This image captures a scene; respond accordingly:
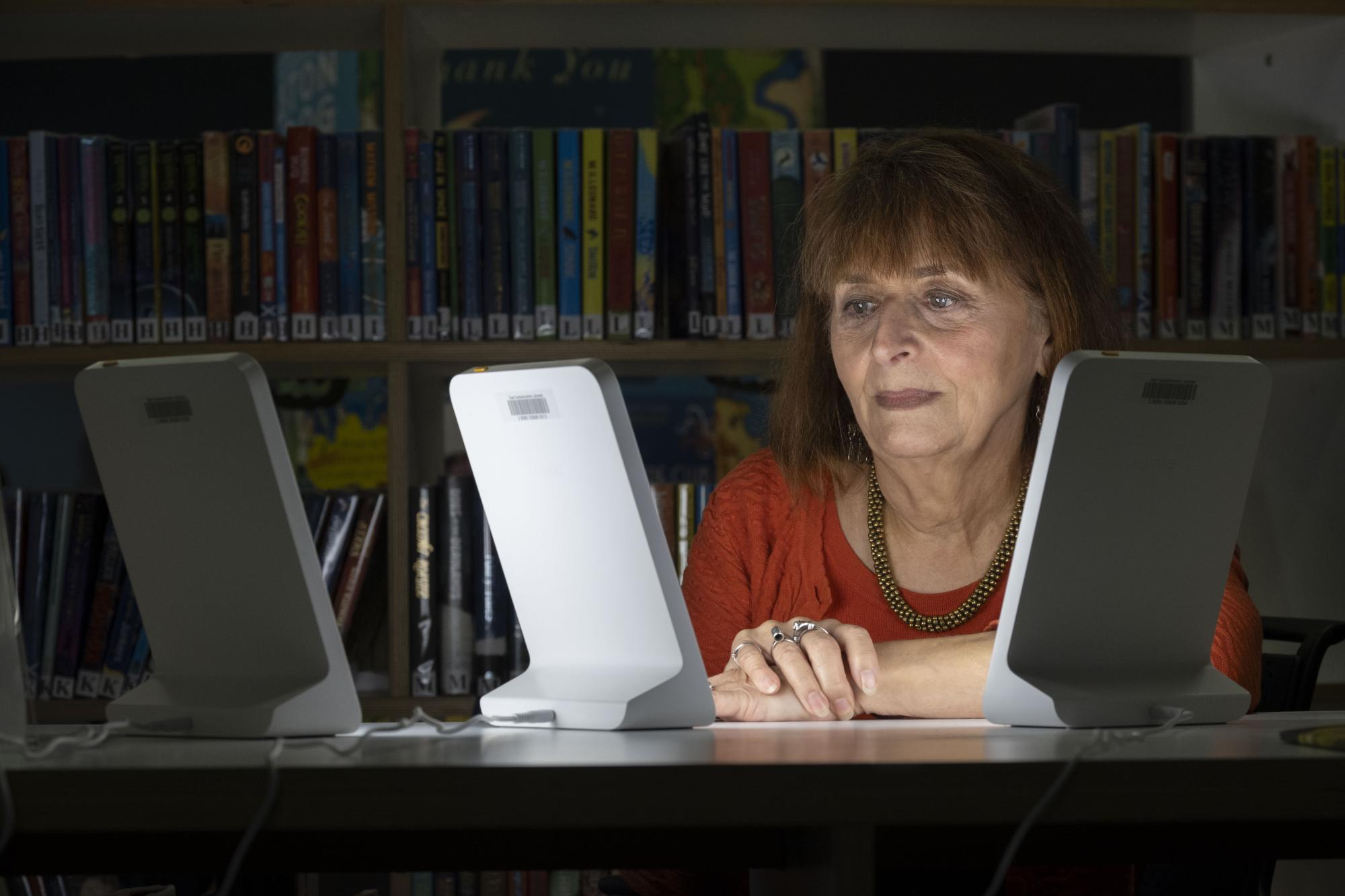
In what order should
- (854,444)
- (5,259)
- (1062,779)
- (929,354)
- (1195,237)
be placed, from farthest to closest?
(1195,237) → (5,259) → (854,444) → (929,354) → (1062,779)

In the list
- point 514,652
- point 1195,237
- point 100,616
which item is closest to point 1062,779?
point 514,652

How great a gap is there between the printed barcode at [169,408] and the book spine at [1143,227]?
165cm

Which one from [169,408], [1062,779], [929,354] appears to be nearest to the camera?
[1062,779]

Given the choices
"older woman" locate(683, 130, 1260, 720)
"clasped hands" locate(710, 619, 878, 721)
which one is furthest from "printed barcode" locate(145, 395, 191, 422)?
"older woman" locate(683, 130, 1260, 720)

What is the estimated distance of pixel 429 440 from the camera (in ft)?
7.63

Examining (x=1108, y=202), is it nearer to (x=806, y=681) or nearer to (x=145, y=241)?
(x=806, y=681)

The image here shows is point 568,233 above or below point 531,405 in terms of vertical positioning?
above

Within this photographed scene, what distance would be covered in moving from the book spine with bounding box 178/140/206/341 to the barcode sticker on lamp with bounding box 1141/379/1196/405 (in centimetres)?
158

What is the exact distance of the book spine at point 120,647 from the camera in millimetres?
2150

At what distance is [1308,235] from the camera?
2244 mm

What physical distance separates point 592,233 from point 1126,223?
87cm

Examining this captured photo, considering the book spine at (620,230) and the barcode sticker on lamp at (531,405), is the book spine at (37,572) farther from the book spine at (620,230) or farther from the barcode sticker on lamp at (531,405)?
the barcode sticker on lamp at (531,405)

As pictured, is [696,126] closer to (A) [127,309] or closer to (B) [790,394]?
(B) [790,394]

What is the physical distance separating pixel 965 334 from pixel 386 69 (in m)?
1.09
